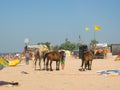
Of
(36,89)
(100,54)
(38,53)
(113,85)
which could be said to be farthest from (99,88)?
(100,54)

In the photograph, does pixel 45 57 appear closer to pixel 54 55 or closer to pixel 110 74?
pixel 54 55

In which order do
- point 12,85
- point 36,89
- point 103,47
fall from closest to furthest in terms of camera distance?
point 36,89, point 12,85, point 103,47

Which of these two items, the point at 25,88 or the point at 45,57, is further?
the point at 45,57

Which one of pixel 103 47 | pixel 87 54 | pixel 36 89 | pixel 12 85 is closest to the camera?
pixel 36 89

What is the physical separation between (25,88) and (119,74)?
7.26 meters

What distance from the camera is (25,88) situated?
12734mm

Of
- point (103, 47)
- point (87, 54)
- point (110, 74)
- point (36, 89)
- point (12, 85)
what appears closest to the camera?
point (36, 89)

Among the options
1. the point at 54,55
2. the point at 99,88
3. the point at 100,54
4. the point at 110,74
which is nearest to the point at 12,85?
the point at 99,88

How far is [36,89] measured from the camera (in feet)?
40.8

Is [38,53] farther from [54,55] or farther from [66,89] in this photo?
[66,89]

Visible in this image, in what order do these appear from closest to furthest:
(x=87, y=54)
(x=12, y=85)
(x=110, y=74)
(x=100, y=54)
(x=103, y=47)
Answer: (x=12, y=85) → (x=110, y=74) → (x=87, y=54) → (x=100, y=54) → (x=103, y=47)

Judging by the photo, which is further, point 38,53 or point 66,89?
point 38,53

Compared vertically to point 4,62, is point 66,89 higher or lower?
lower

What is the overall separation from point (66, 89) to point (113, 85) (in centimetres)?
226
